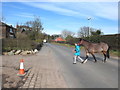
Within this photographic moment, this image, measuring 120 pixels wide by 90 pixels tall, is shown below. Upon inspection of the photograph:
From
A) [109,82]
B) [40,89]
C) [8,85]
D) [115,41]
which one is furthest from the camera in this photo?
[115,41]

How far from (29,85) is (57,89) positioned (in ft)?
3.88

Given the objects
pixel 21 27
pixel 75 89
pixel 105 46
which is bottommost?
pixel 75 89

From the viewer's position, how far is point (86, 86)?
5770 millimetres

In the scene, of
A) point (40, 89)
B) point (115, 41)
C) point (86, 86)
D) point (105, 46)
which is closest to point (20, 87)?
point (40, 89)

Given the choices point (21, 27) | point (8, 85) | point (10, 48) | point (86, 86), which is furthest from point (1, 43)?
point (21, 27)

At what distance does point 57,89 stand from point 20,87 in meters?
1.39

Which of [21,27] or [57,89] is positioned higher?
[21,27]

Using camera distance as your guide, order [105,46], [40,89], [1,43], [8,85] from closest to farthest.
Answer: [40,89], [8,85], [105,46], [1,43]

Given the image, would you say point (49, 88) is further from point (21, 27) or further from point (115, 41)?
point (21, 27)

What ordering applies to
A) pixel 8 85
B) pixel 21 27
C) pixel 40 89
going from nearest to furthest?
pixel 40 89 → pixel 8 85 → pixel 21 27

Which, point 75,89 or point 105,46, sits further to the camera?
point 105,46

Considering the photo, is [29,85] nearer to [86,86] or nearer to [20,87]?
[20,87]

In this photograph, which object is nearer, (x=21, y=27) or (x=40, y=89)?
(x=40, y=89)

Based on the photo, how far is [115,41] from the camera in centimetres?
2178
